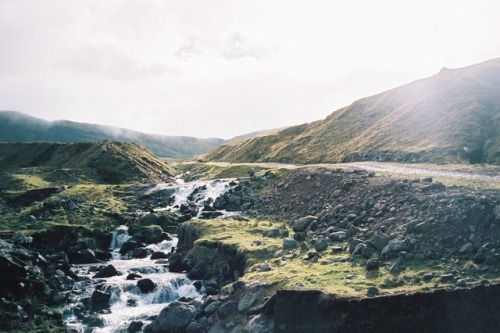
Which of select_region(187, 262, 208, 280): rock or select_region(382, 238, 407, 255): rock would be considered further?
select_region(187, 262, 208, 280): rock

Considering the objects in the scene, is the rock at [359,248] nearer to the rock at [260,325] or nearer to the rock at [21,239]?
the rock at [260,325]

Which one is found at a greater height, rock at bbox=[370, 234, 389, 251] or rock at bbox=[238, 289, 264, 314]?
rock at bbox=[370, 234, 389, 251]

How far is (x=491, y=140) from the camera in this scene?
8344cm

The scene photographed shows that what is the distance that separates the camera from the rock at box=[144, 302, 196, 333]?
33.8 metres

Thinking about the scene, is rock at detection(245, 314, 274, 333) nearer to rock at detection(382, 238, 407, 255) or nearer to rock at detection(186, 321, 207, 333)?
rock at detection(186, 321, 207, 333)

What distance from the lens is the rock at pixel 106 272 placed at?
48.5 m

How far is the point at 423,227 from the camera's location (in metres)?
35.0

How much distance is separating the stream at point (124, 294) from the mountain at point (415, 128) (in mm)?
53592

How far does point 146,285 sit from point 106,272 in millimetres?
7084

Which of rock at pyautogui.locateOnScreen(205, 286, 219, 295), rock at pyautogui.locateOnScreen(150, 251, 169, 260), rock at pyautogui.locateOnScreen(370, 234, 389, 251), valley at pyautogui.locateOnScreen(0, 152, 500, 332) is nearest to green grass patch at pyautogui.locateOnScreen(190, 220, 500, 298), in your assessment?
valley at pyautogui.locateOnScreen(0, 152, 500, 332)

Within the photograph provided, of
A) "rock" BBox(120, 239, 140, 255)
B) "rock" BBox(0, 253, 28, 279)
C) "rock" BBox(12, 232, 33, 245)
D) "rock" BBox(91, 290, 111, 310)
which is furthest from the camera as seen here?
"rock" BBox(120, 239, 140, 255)

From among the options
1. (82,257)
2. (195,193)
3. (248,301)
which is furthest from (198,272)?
(195,193)

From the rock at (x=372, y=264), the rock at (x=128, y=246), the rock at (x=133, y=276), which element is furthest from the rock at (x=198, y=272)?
the rock at (x=372, y=264)

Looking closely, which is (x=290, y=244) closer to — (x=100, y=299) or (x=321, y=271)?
(x=321, y=271)
